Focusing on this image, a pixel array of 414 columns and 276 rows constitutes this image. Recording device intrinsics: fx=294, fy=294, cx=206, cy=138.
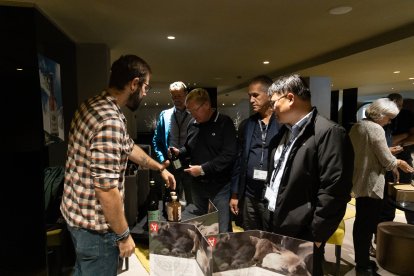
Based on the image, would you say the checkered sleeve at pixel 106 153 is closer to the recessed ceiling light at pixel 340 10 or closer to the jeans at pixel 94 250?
the jeans at pixel 94 250

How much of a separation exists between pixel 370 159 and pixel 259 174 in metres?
1.06

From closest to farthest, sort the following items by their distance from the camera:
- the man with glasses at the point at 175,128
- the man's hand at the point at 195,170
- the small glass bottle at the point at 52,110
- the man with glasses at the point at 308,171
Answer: the man with glasses at the point at 308,171 → the man's hand at the point at 195,170 → the small glass bottle at the point at 52,110 → the man with glasses at the point at 175,128

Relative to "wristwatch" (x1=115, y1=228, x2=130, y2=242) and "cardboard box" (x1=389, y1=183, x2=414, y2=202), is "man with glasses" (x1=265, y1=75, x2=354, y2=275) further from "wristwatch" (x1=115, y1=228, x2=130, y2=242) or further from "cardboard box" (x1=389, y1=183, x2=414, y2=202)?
"cardboard box" (x1=389, y1=183, x2=414, y2=202)

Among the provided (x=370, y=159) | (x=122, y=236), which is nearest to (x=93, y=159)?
(x=122, y=236)

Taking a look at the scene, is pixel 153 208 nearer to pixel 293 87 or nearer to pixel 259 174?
pixel 259 174

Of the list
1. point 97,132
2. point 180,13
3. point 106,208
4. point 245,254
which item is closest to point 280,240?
point 245,254

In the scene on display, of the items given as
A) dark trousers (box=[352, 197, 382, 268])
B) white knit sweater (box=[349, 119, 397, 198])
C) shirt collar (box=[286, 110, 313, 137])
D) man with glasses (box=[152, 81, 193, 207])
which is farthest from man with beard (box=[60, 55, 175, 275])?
dark trousers (box=[352, 197, 382, 268])

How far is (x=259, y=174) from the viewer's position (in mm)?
1824

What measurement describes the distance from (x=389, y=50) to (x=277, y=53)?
151 centimetres

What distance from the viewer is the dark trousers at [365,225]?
233cm

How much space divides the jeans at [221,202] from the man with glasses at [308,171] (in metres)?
0.77

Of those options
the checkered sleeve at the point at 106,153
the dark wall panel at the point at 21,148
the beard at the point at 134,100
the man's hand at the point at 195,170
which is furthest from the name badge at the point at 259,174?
the dark wall panel at the point at 21,148

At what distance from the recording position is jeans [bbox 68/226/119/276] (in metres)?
1.21

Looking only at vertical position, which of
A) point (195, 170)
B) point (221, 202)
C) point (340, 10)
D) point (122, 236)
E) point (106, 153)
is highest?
point (340, 10)
